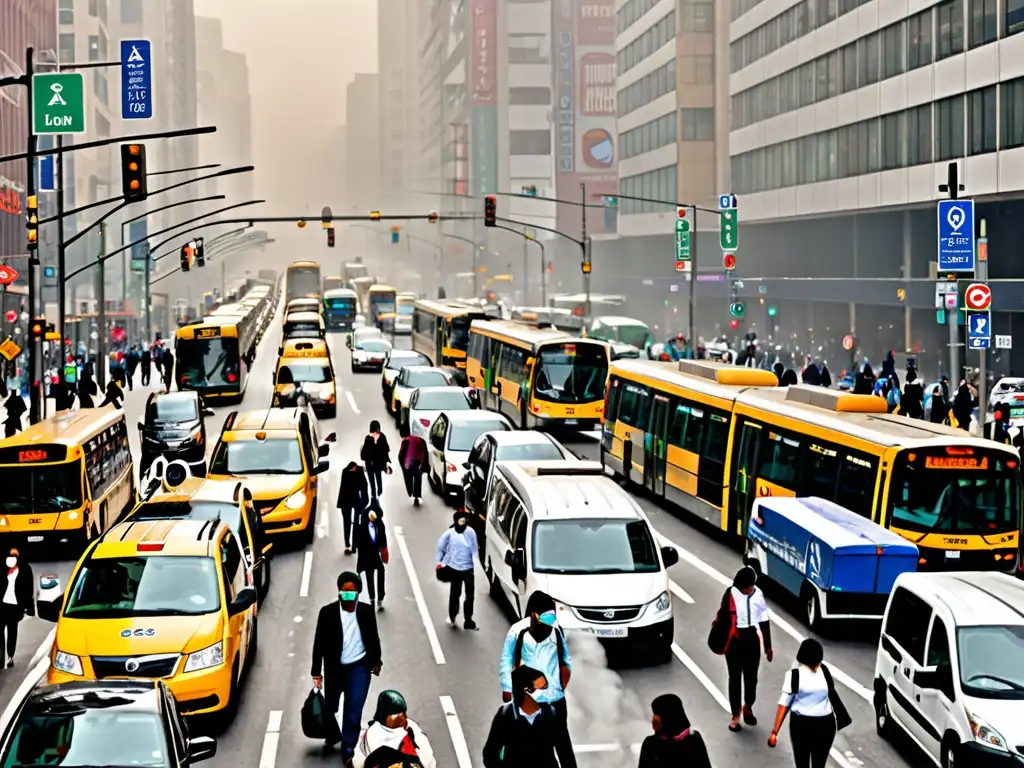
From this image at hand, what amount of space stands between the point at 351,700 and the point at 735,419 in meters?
13.6

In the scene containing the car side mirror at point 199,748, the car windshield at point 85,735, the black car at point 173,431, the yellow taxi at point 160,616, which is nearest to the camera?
the car windshield at point 85,735

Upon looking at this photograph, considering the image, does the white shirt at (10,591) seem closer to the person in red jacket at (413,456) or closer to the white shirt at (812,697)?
the white shirt at (812,697)

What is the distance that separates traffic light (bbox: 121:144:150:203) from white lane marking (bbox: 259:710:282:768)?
13689mm

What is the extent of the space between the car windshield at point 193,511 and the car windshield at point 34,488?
19.1 feet

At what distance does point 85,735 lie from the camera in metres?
10.5

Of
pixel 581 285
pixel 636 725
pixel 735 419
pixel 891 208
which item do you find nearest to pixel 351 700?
pixel 636 725

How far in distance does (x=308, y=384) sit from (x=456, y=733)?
32.8 m

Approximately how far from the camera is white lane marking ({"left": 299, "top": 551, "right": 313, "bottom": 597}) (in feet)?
74.1

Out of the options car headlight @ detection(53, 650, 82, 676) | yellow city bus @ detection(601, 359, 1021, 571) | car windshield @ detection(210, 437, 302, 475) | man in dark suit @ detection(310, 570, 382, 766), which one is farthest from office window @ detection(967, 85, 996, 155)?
car headlight @ detection(53, 650, 82, 676)

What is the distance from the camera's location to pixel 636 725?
15.4 meters

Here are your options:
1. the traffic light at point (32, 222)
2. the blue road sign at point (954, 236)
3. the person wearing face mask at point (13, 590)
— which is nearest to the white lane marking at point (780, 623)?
the person wearing face mask at point (13, 590)

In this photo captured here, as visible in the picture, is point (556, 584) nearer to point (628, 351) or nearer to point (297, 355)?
point (297, 355)

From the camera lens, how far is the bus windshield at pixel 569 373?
4047cm

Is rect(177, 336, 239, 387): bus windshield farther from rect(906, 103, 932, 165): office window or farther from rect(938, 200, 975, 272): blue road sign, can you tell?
rect(938, 200, 975, 272): blue road sign
